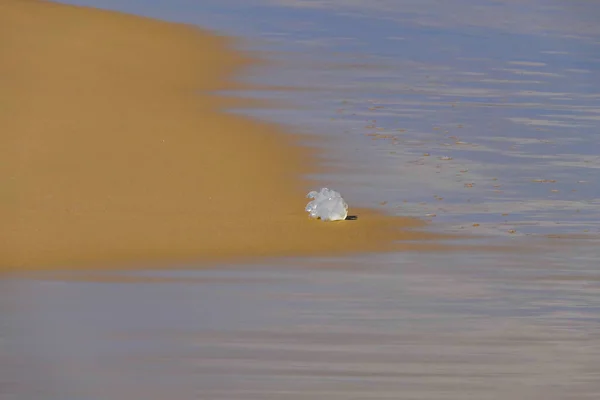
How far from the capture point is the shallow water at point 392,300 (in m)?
6.20

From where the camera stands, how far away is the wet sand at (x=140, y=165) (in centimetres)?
937

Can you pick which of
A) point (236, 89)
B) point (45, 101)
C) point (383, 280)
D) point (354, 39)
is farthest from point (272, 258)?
point (354, 39)

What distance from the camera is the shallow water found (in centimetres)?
620

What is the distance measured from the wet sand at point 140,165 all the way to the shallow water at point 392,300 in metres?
0.51

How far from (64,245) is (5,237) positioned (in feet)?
1.60

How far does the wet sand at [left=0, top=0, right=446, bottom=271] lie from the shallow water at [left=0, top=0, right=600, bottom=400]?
20.1 inches

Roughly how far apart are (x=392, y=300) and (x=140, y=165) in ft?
15.0

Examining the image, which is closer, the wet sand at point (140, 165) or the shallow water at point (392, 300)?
the shallow water at point (392, 300)

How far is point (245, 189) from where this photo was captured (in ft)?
36.6

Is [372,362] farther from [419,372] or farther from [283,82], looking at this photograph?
[283,82]

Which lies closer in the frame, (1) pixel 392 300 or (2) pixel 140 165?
(1) pixel 392 300

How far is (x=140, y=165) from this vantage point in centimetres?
1192

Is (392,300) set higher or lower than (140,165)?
lower

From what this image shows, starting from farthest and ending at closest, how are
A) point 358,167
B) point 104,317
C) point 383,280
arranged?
point 358,167, point 383,280, point 104,317
